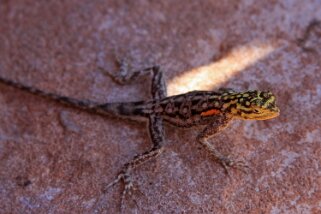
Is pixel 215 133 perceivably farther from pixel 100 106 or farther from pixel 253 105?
pixel 100 106

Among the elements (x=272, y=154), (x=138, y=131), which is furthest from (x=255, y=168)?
(x=138, y=131)

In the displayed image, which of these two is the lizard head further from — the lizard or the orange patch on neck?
the orange patch on neck

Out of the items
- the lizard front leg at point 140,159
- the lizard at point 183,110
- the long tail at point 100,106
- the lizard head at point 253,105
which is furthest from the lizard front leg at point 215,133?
the long tail at point 100,106

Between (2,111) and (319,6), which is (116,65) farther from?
(319,6)

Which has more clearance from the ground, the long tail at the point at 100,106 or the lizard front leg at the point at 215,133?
the long tail at the point at 100,106

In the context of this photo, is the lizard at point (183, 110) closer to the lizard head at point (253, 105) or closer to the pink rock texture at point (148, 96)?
the lizard head at point (253, 105)

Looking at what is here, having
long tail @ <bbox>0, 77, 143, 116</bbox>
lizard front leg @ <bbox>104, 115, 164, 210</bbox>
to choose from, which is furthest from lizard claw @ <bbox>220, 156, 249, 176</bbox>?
long tail @ <bbox>0, 77, 143, 116</bbox>

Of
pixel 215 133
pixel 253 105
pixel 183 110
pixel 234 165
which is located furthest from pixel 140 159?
pixel 253 105
